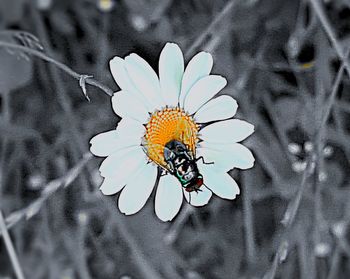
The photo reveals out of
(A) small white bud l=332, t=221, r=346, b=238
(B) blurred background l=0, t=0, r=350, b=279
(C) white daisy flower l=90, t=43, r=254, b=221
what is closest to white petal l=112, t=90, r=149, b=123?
(C) white daisy flower l=90, t=43, r=254, b=221

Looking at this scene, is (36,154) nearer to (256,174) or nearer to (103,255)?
(103,255)

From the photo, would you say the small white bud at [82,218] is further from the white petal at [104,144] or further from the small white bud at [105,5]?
the white petal at [104,144]

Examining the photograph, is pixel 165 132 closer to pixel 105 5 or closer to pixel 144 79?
pixel 144 79

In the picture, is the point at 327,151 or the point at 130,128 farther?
the point at 327,151

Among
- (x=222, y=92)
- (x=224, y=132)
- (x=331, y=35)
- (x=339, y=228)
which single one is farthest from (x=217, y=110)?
(x=339, y=228)

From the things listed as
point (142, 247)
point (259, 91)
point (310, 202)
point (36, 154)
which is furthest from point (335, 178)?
point (36, 154)

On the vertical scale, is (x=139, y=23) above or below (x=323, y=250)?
above

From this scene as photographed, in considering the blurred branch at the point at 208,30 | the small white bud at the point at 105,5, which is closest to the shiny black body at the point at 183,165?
the blurred branch at the point at 208,30
